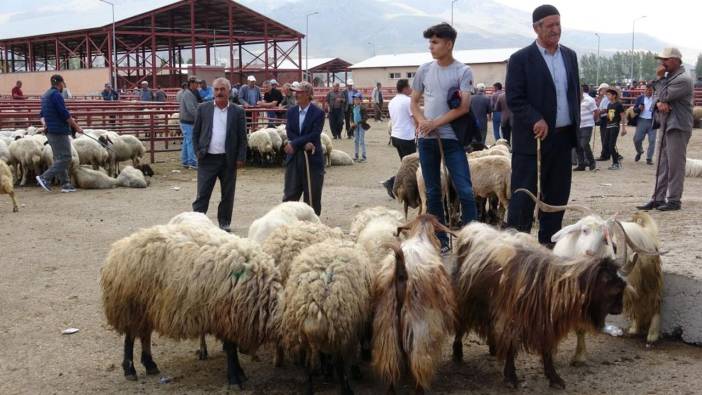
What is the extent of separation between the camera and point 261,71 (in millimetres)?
47125

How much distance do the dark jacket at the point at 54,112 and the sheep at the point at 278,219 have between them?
768 cm

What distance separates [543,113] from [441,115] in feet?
2.88

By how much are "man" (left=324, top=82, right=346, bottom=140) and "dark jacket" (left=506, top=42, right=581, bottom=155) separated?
20.1m

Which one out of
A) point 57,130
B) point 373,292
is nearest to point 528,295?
point 373,292

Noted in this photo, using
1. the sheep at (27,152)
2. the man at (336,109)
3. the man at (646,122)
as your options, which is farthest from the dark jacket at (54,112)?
the man at (336,109)

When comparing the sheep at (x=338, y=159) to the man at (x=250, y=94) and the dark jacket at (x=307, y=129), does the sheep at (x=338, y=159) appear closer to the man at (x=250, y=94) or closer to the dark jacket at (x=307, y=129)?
the man at (x=250, y=94)

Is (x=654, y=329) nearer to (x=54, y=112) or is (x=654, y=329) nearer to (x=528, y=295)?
(x=528, y=295)

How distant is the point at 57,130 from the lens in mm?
13062

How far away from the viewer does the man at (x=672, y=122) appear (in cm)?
880

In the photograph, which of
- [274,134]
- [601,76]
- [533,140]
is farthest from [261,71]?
[601,76]

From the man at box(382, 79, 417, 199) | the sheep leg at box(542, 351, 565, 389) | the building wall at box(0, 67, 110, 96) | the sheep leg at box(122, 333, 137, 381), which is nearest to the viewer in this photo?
the sheep leg at box(542, 351, 565, 389)

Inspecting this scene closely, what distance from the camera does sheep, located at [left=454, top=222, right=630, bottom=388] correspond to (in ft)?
14.4

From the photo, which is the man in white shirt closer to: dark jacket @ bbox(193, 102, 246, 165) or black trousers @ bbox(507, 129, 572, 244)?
dark jacket @ bbox(193, 102, 246, 165)

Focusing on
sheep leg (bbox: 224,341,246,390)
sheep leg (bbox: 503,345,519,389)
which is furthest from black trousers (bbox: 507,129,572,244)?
sheep leg (bbox: 224,341,246,390)
